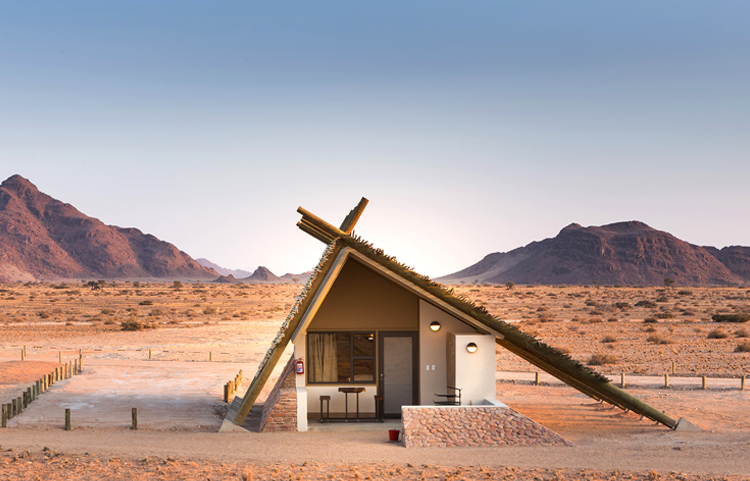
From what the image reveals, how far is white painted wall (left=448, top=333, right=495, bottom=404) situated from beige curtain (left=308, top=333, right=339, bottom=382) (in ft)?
10.8

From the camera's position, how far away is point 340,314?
16.1 meters

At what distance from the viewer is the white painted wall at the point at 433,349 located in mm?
16453

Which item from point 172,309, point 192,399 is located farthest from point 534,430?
point 172,309

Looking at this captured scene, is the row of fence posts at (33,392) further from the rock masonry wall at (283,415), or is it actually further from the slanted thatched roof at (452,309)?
the slanted thatched roof at (452,309)

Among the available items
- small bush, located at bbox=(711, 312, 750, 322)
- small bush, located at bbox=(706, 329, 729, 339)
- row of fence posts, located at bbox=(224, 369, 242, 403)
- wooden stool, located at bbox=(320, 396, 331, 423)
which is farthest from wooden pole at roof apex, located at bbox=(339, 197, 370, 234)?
small bush, located at bbox=(711, 312, 750, 322)

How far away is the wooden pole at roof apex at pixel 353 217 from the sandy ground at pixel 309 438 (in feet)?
18.5

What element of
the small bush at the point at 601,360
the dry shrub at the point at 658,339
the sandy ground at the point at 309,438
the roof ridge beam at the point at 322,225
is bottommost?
the sandy ground at the point at 309,438

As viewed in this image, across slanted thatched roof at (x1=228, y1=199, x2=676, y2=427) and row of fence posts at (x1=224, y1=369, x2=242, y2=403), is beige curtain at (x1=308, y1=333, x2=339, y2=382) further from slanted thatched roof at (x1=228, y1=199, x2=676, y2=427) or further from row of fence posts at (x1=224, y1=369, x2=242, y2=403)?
row of fence posts at (x1=224, y1=369, x2=242, y2=403)

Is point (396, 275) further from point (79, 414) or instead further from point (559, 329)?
point (559, 329)

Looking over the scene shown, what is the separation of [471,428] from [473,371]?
1895 millimetres

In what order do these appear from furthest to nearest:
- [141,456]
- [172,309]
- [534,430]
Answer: [172,309] → [534,430] → [141,456]

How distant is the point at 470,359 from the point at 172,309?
54915 mm

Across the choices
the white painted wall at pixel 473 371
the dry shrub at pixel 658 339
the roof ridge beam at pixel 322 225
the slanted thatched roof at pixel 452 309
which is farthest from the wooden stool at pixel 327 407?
the dry shrub at pixel 658 339

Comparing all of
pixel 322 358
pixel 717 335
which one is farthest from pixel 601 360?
pixel 322 358
